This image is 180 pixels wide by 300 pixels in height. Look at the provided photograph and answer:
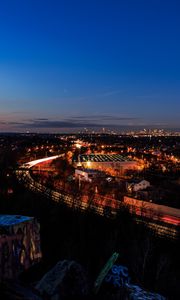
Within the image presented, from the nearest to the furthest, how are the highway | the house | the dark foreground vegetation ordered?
1. the dark foreground vegetation
2. the highway
3. the house

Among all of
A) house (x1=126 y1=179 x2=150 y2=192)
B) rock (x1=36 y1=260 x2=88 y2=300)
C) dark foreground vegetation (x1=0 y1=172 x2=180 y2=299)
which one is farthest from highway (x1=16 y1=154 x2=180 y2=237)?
rock (x1=36 y1=260 x2=88 y2=300)

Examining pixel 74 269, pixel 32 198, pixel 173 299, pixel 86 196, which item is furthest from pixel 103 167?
pixel 74 269

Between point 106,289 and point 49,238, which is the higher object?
point 106,289

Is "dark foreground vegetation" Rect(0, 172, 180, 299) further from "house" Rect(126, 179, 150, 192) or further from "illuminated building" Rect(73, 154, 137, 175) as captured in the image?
"illuminated building" Rect(73, 154, 137, 175)

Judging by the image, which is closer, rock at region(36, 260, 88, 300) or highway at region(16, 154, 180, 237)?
rock at region(36, 260, 88, 300)

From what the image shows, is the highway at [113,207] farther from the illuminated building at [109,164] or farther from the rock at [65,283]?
the illuminated building at [109,164]

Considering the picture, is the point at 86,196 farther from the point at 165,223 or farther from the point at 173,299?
the point at 173,299

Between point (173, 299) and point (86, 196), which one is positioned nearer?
point (173, 299)

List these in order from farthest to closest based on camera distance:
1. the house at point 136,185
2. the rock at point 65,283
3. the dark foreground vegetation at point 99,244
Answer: the house at point 136,185, the dark foreground vegetation at point 99,244, the rock at point 65,283

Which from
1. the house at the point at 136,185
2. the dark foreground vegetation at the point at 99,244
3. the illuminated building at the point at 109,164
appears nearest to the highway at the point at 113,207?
the dark foreground vegetation at the point at 99,244
